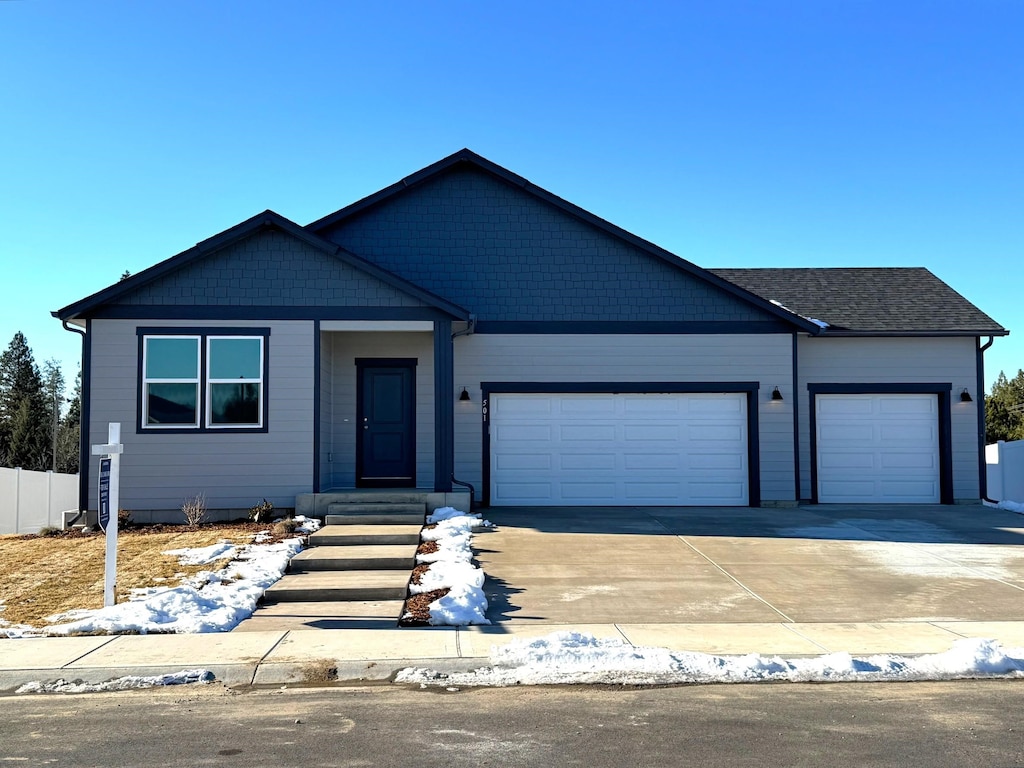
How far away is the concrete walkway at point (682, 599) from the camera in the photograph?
7051 millimetres

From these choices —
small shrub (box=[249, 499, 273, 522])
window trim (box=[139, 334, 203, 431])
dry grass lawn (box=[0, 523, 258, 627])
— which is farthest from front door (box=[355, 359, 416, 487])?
dry grass lawn (box=[0, 523, 258, 627])

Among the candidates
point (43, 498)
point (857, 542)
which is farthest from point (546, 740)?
point (43, 498)

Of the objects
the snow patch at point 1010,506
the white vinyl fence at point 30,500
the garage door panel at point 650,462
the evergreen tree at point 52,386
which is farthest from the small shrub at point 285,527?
the evergreen tree at point 52,386

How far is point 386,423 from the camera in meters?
Answer: 16.0

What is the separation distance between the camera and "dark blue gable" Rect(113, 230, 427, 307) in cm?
1408

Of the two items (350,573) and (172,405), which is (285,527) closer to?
(350,573)

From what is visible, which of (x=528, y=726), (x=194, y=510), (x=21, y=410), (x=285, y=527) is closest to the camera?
(x=528, y=726)

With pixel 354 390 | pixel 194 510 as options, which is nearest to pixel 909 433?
pixel 354 390

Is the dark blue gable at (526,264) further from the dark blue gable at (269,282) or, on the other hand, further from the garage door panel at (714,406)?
the dark blue gable at (269,282)

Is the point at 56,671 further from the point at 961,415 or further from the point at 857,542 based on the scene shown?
the point at 961,415

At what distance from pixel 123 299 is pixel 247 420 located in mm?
2670

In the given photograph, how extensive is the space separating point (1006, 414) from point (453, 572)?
179ft

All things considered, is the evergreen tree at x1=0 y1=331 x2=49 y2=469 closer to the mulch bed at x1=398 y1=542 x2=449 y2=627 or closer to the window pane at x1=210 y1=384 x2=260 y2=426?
the window pane at x1=210 y1=384 x2=260 y2=426

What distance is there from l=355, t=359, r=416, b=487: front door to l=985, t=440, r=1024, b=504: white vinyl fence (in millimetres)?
11902
